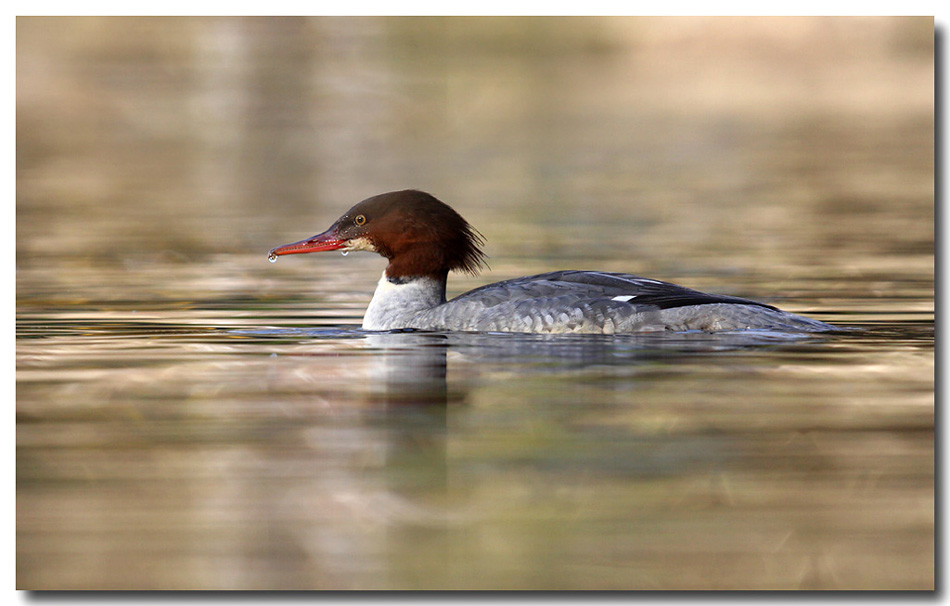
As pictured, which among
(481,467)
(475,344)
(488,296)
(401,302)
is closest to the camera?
(481,467)

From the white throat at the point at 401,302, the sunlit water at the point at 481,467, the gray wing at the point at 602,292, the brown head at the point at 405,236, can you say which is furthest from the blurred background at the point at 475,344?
the brown head at the point at 405,236

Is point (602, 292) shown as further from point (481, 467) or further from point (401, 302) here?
point (481, 467)

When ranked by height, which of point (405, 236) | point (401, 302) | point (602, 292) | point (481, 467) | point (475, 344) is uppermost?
point (405, 236)

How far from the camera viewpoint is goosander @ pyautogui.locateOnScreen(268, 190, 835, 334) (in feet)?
27.7

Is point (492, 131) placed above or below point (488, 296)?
above

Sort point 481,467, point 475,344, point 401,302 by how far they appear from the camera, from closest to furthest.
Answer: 1. point 481,467
2. point 475,344
3. point 401,302

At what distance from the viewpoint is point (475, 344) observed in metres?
8.20

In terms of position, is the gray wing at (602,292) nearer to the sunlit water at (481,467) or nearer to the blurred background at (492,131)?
the sunlit water at (481,467)

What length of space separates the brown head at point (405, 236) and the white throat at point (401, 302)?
71 mm

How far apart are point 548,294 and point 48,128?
16.7m

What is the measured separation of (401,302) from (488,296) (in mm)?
763

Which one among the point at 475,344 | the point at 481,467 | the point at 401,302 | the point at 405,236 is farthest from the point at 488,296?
the point at 481,467

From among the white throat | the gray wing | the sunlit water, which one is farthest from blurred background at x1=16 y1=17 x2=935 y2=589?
the gray wing

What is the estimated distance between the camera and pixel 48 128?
22922 millimetres
